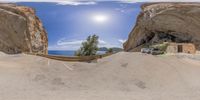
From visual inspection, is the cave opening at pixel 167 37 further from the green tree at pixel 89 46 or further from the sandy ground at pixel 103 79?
the sandy ground at pixel 103 79

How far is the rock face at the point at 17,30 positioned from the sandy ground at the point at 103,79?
176 ft

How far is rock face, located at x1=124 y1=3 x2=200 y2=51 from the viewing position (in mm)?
65125

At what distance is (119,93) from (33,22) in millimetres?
64865

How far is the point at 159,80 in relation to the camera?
18734mm

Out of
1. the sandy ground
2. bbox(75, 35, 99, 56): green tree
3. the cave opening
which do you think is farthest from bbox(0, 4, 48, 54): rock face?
the sandy ground

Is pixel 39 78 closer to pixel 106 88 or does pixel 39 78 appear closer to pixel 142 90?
pixel 106 88

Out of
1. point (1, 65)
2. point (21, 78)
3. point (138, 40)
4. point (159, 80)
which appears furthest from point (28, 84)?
point (138, 40)

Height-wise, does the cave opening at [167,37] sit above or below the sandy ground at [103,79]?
above

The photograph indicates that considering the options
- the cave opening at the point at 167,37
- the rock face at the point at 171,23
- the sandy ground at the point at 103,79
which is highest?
the rock face at the point at 171,23

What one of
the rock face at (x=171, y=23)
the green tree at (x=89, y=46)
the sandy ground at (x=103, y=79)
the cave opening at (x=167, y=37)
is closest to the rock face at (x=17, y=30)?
the green tree at (x=89, y=46)

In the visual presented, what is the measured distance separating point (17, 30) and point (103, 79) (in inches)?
2379

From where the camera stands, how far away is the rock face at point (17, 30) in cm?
7519

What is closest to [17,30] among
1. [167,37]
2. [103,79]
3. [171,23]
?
[167,37]

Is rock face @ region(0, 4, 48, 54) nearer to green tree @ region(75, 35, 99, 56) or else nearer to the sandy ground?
green tree @ region(75, 35, 99, 56)
